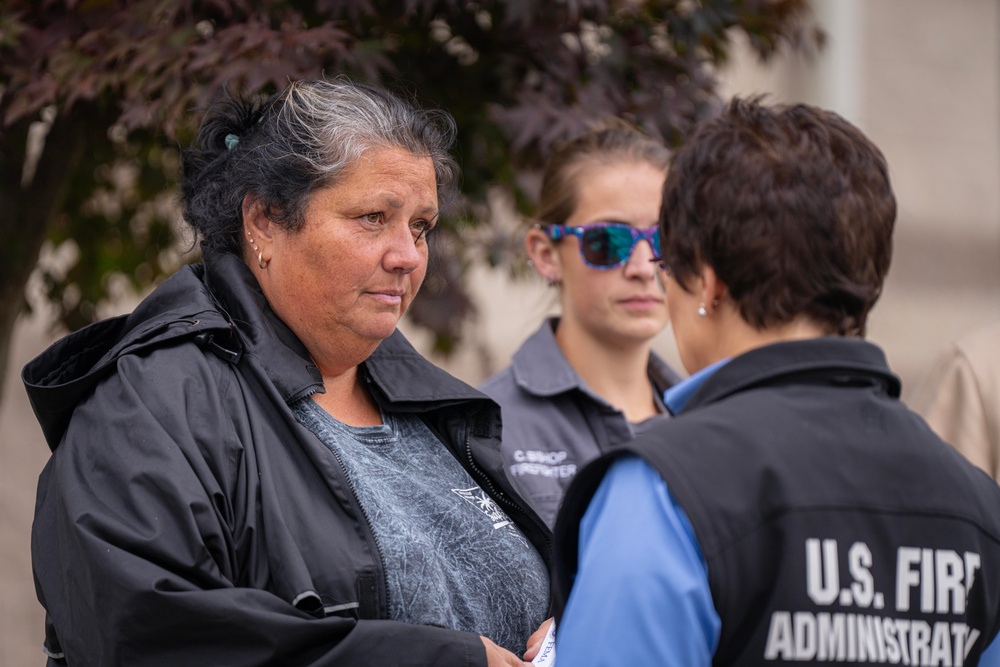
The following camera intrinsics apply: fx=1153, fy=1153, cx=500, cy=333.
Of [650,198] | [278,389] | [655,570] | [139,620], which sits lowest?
[139,620]

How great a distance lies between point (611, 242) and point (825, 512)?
167cm

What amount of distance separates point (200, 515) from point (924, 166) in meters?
7.56

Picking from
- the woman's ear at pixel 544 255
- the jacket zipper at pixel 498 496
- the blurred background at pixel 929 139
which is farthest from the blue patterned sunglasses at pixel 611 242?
the blurred background at pixel 929 139

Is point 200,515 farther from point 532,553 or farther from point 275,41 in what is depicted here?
point 275,41

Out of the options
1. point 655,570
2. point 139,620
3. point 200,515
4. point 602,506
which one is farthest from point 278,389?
point 655,570

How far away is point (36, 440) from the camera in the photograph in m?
5.03

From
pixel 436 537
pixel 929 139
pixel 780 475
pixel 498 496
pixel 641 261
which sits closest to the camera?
pixel 780 475

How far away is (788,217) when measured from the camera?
5.11ft

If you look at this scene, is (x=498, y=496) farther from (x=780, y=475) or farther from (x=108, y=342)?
(x=780, y=475)

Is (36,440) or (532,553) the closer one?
(532,553)

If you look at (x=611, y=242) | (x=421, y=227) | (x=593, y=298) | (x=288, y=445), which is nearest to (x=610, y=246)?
(x=611, y=242)

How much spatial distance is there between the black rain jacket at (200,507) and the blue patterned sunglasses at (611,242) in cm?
104

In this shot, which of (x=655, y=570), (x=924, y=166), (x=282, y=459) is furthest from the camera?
(x=924, y=166)

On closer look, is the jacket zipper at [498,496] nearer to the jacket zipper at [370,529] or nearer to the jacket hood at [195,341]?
the jacket hood at [195,341]
